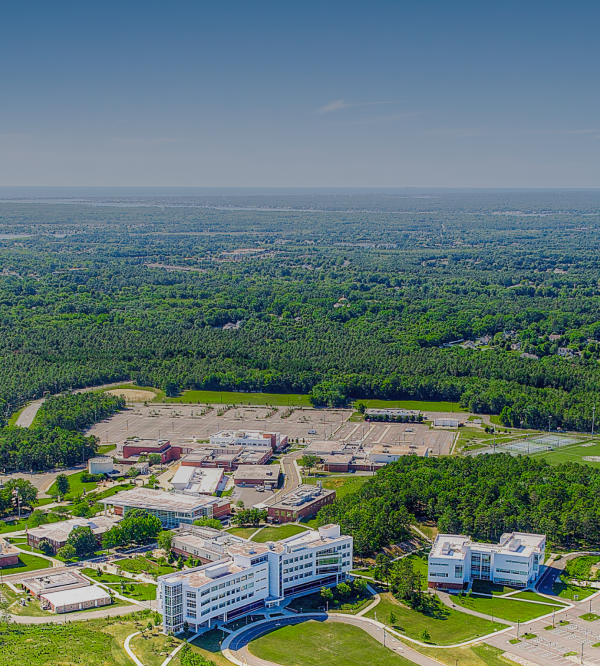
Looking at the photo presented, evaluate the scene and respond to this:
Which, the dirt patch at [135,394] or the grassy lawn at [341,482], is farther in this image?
the dirt patch at [135,394]

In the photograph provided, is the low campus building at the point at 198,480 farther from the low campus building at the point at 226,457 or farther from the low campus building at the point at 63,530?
the low campus building at the point at 63,530

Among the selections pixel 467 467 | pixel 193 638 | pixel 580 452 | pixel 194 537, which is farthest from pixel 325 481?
pixel 193 638

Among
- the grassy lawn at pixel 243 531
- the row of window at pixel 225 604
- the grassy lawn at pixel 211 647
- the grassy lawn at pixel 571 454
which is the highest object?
the row of window at pixel 225 604

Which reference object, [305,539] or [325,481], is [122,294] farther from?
[305,539]

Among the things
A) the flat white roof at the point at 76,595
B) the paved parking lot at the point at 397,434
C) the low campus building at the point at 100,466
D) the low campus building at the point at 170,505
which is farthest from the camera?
the paved parking lot at the point at 397,434

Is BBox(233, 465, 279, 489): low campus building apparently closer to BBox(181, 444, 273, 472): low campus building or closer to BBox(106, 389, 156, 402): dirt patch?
BBox(181, 444, 273, 472): low campus building

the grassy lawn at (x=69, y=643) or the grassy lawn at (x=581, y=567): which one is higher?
the grassy lawn at (x=69, y=643)

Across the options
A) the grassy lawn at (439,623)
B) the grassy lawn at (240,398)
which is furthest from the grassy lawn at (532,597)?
the grassy lawn at (240,398)

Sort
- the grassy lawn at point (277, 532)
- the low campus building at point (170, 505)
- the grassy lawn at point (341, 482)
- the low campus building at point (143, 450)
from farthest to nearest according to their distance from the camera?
the low campus building at point (143, 450), the grassy lawn at point (341, 482), the low campus building at point (170, 505), the grassy lawn at point (277, 532)
